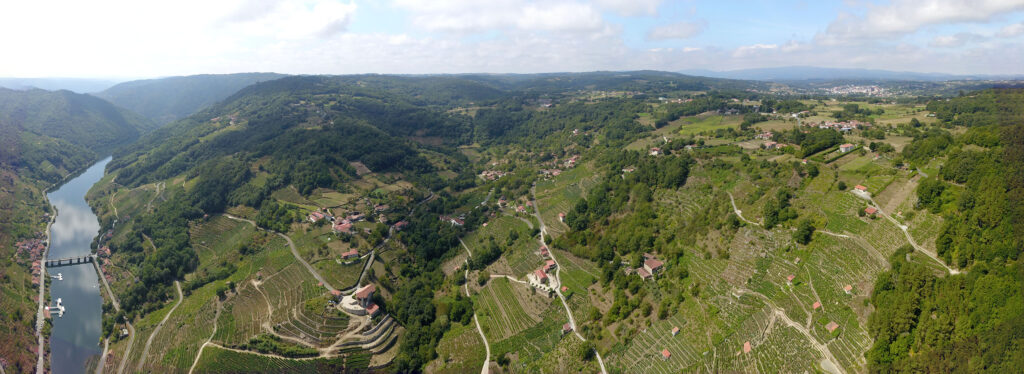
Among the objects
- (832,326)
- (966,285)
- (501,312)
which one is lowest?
(501,312)

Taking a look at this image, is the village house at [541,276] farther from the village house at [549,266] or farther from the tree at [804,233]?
the tree at [804,233]

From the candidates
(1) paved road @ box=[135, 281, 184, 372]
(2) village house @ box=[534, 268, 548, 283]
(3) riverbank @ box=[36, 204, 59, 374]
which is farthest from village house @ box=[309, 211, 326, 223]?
(2) village house @ box=[534, 268, 548, 283]

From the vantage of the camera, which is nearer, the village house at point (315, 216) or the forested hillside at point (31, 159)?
the forested hillside at point (31, 159)

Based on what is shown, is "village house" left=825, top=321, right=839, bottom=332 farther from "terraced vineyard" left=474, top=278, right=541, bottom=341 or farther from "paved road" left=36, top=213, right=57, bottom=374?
"paved road" left=36, top=213, right=57, bottom=374

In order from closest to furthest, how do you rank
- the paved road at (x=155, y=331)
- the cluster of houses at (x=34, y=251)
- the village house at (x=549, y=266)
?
the paved road at (x=155, y=331) → the village house at (x=549, y=266) → the cluster of houses at (x=34, y=251)

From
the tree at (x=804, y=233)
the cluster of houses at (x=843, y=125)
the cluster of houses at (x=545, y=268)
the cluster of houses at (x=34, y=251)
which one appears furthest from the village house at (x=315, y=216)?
the cluster of houses at (x=843, y=125)

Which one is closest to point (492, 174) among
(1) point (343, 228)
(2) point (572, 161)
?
(2) point (572, 161)

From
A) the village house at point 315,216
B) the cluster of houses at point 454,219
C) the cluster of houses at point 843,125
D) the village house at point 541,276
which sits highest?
the cluster of houses at point 843,125

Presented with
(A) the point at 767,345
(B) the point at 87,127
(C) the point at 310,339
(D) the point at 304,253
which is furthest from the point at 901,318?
(B) the point at 87,127

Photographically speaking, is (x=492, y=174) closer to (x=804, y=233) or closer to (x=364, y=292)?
(x=364, y=292)
